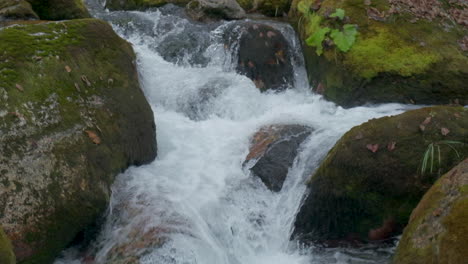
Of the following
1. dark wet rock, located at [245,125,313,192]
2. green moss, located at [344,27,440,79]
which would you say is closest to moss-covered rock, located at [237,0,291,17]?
green moss, located at [344,27,440,79]

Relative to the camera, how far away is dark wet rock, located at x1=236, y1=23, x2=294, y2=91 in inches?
353

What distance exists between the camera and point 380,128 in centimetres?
509

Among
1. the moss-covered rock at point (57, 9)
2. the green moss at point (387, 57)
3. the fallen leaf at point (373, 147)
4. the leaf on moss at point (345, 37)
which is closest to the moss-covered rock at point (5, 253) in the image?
the fallen leaf at point (373, 147)

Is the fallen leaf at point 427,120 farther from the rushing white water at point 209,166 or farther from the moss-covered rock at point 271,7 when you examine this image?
the moss-covered rock at point 271,7

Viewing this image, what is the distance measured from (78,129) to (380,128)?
3392 millimetres

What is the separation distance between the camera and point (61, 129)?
511 cm

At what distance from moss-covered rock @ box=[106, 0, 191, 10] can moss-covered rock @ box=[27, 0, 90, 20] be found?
3.57m

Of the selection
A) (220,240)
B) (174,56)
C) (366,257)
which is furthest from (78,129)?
(174,56)

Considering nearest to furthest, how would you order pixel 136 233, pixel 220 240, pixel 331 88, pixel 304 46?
pixel 136 233 → pixel 220 240 → pixel 331 88 → pixel 304 46

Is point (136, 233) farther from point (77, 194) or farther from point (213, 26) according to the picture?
point (213, 26)

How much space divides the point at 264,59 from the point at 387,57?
7.76 ft

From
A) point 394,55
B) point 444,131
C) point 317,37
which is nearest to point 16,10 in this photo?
point 317,37

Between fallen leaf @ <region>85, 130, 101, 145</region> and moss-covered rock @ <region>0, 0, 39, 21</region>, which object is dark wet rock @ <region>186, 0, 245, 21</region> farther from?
fallen leaf @ <region>85, 130, 101, 145</region>

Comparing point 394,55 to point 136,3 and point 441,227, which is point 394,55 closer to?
point 441,227
